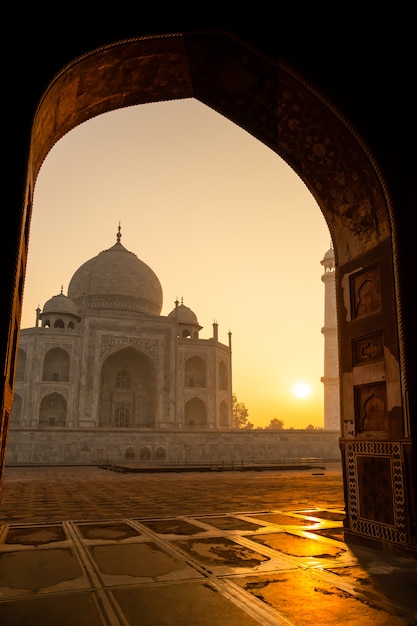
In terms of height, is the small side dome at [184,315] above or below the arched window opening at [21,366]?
above

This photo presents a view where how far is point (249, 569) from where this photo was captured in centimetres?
304

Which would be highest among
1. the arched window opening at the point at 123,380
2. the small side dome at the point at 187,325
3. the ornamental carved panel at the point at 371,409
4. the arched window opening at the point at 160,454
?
the small side dome at the point at 187,325

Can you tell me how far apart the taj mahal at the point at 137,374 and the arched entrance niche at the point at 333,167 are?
16442 mm

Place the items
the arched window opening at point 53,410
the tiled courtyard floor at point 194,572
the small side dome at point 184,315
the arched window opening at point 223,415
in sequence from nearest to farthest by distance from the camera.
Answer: the tiled courtyard floor at point 194,572 < the arched window opening at point 53,410 < the arched window opening at point 223,415 < the small side dome at point 184,315

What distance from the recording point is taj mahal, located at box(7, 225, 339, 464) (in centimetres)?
2164

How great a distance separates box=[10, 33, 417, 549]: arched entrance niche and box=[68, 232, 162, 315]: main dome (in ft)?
86.4

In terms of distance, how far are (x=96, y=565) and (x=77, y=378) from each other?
24.3 m

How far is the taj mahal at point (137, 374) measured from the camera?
2164cm

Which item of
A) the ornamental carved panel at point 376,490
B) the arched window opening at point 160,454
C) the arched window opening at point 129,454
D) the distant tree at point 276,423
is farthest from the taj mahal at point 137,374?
Answer: the distant tree at point 276,423

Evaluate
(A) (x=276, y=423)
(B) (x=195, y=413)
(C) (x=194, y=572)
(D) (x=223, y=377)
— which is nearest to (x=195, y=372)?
(D) (x=223, y=377)

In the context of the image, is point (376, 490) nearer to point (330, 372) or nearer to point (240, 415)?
point (330, 372)

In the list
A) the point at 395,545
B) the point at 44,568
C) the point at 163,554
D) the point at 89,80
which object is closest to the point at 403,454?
the point at 395,545

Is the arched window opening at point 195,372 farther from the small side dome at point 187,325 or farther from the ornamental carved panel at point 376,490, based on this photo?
the ornamental carved panel at point 376,490

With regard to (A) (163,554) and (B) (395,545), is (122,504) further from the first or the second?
(B) (395,545)
